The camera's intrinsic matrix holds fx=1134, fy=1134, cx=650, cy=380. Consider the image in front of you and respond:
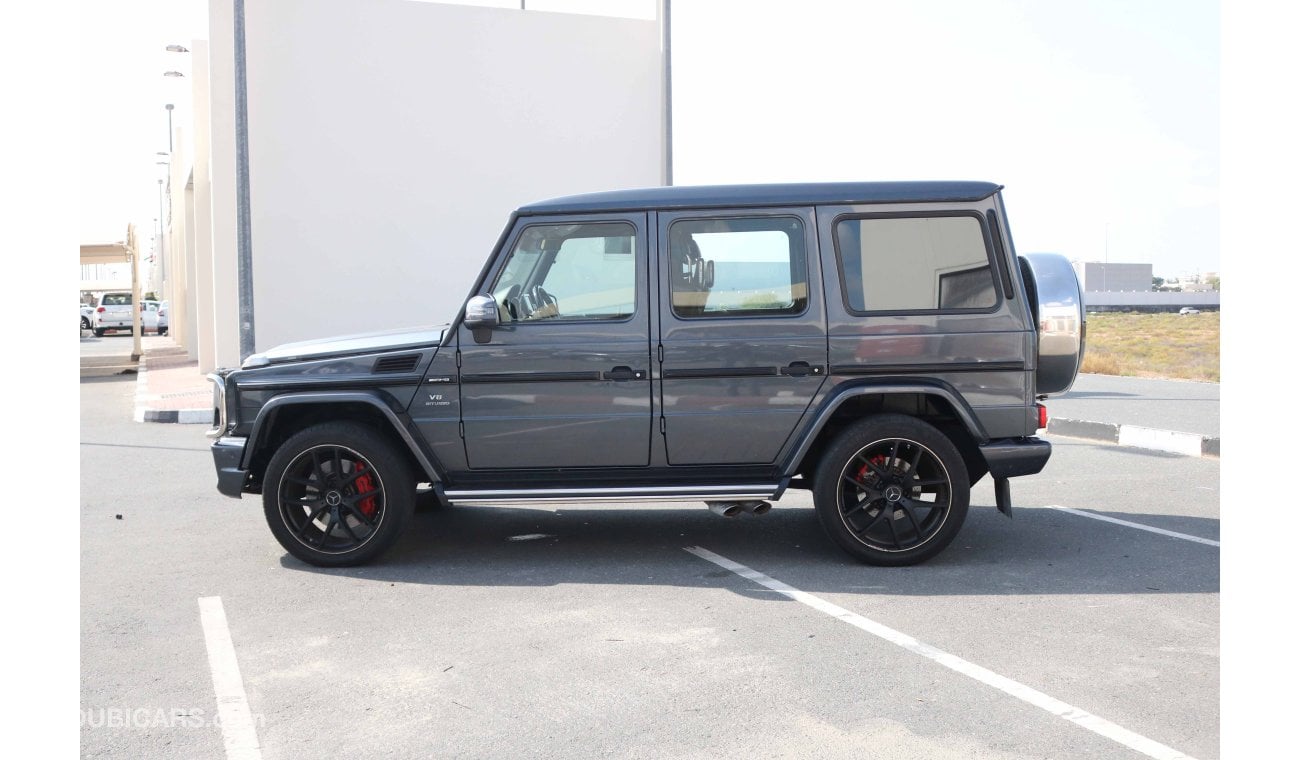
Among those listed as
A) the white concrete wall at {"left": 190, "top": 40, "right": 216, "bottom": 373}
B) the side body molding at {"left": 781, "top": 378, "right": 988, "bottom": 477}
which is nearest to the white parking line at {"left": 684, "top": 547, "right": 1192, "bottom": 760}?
the side body molding at {"left": 781, "top": 378, "right": 988, "bottom": 477}

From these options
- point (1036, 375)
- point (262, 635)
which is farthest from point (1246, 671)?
point (262, 635)

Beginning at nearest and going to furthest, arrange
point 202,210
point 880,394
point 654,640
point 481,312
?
point 654,640
point 481,312
point 880,394
point 202,210

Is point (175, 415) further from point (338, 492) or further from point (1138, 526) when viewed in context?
point (1138, 526)

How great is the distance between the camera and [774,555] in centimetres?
646

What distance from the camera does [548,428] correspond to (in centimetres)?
611

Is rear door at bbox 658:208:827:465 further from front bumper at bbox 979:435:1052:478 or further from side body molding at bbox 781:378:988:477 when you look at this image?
front bumper at bbox 979:435:1052:478

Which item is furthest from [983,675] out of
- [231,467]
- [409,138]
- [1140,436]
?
[409,138]

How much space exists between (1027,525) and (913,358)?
1.90 metres

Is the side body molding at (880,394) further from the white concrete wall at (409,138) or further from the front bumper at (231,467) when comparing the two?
the white concrete wall at (409,138)

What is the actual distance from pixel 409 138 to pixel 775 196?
13169 millimetres

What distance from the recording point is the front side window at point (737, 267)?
611cm

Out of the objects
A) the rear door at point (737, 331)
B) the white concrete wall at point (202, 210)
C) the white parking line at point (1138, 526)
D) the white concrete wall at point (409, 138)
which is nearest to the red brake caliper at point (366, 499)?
the rear door at point (737, 331)

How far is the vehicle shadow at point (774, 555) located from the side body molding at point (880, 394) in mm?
680

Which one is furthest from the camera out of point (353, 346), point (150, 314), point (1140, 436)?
point (150, 314)
